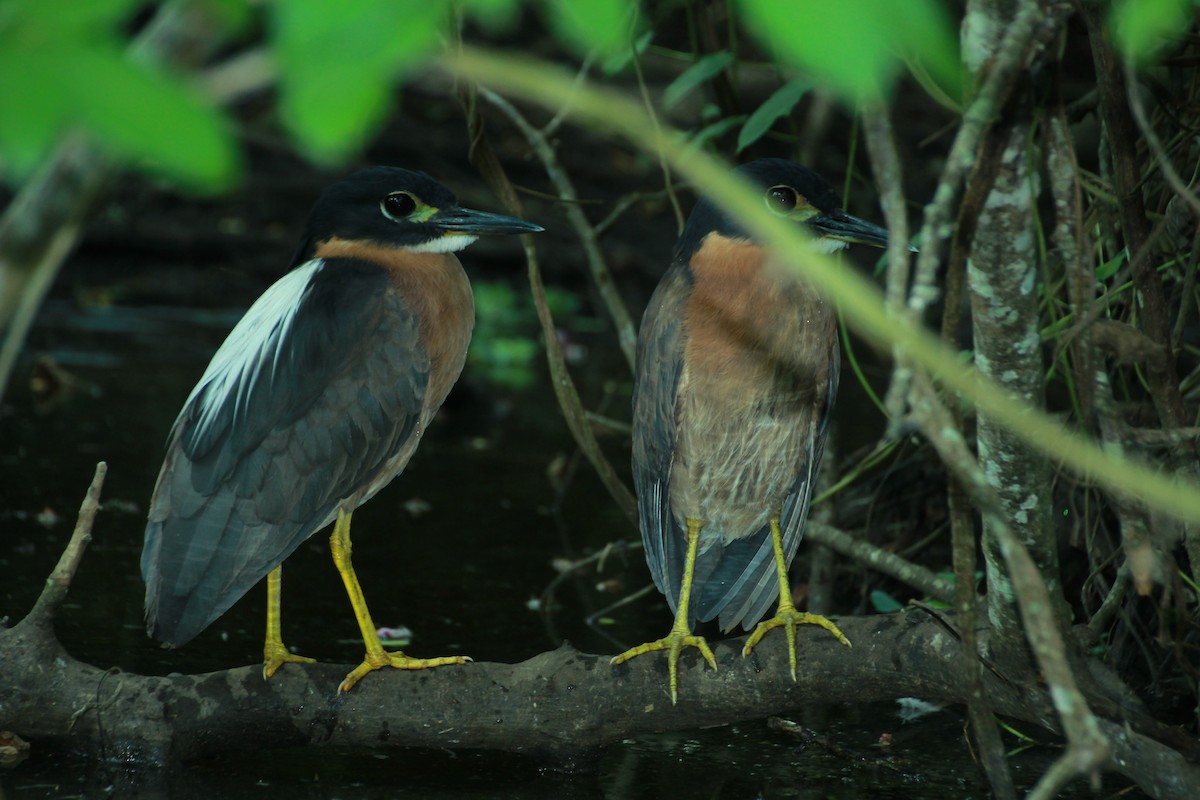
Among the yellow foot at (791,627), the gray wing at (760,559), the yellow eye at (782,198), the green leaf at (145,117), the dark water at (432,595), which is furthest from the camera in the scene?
the gray wing at (760,559)

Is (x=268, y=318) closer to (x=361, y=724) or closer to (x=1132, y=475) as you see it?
(x=361, y=724)

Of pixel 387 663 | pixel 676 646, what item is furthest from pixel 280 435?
pixel 676 646

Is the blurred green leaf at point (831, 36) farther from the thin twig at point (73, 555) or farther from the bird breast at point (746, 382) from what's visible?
the bird breast at point (746, 382)

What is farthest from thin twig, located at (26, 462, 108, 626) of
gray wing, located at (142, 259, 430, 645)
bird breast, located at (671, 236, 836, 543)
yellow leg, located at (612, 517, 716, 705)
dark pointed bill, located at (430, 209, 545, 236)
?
bird breast, located at (671, 236, 836, 543)

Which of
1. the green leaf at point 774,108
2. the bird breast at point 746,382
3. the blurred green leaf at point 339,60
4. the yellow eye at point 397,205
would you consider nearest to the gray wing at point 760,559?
the bird breast at point 746,382

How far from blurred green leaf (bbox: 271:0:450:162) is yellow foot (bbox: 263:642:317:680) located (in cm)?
240

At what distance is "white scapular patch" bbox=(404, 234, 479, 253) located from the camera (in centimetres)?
394

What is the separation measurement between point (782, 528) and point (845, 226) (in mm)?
850

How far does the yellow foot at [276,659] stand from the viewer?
3.22 m

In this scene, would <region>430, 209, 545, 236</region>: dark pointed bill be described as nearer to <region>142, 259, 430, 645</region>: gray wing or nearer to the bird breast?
<region>142, 259, 430, 645</region>: gray wing

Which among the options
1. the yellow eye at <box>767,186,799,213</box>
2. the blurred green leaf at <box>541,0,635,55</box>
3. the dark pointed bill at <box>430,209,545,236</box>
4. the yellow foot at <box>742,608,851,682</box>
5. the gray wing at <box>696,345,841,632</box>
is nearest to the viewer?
the blurred green leaf at <box>541,0,635,55</box>

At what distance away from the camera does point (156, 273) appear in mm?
10727

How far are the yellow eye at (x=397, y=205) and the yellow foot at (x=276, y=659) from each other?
1261 mm

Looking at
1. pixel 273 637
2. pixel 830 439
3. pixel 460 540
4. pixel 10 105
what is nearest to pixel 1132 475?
pixel 10 105
